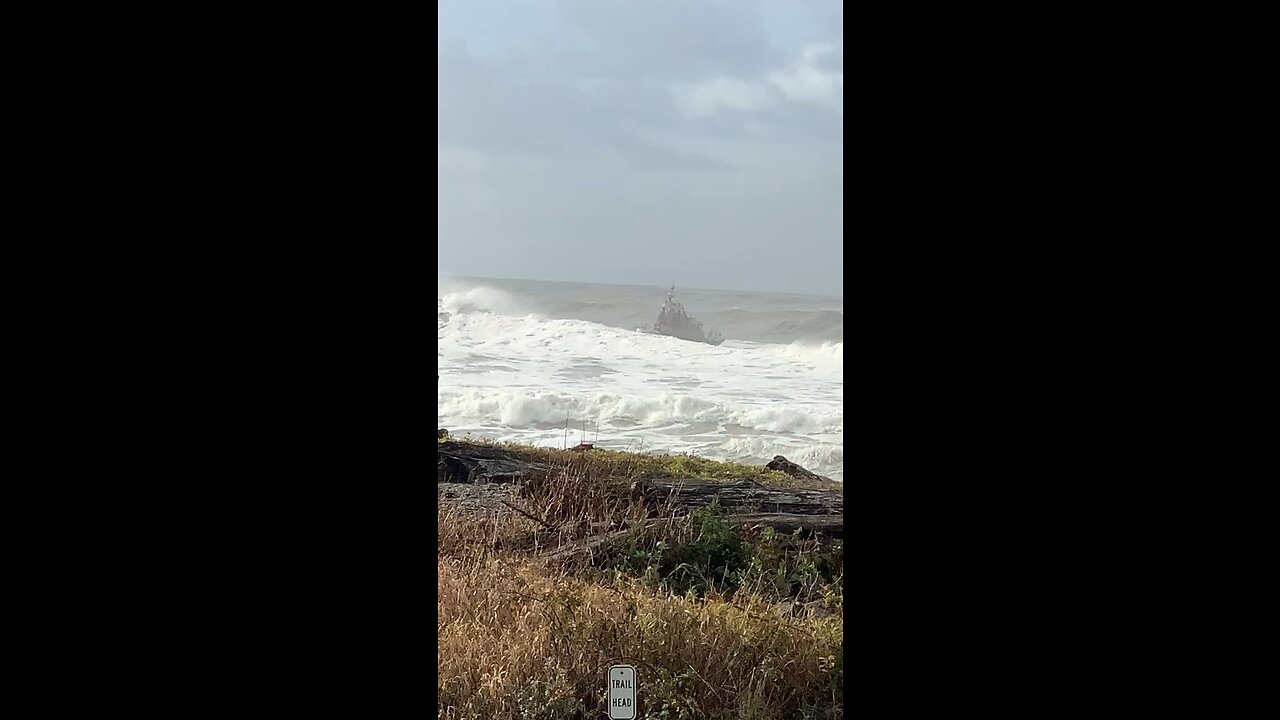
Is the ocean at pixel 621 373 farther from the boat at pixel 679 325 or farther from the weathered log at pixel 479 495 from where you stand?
the weathered log at pixel 479 495

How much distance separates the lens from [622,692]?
1512mm

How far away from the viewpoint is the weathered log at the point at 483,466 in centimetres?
172

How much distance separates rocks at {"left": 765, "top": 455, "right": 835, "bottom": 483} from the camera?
1.65 meters

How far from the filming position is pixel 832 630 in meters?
1.61

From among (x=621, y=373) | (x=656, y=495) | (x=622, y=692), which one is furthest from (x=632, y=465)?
(x=622, y=692)

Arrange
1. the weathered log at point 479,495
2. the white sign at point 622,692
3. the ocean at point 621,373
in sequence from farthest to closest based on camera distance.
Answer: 1. the weathered log at point 479,495
2. the ocean at point 621,373
3. the white sign at point 622,692

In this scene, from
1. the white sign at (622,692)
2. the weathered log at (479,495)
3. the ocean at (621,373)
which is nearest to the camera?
the white sign at (622,692)

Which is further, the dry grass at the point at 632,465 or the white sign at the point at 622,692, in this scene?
the dry grass at the point at 632,465

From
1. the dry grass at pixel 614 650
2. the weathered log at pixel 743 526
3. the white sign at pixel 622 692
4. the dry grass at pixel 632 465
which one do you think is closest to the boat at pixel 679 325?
the dry grass at pixel 632 465

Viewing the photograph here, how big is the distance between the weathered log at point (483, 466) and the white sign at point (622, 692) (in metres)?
0.38
